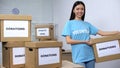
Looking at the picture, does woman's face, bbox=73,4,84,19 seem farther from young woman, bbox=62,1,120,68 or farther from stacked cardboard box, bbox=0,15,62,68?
stacked cardboard box, bbox=0,15,62,68

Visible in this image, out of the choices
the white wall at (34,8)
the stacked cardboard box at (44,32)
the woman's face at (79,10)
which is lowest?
the stacked cardboard box at (44,32)

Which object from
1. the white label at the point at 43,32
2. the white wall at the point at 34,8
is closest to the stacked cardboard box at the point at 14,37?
the white label at the point at 43,32

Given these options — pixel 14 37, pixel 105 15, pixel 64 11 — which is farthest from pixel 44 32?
pixel 14 37

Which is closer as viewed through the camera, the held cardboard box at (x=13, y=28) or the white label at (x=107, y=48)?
the white label at (x=107, y=48)

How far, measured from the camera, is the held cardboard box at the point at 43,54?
1777 millimetres

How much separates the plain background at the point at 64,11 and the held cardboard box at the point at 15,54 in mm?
1188

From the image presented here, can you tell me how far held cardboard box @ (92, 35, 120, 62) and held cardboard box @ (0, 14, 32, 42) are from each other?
72 cm

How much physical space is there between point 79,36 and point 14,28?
26.7 inches

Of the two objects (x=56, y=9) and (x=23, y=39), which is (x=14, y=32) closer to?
(x=23, y=39)

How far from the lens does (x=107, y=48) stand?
6.43 feet

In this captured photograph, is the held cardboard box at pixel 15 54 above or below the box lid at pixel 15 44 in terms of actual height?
below

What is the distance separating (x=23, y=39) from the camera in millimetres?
2137

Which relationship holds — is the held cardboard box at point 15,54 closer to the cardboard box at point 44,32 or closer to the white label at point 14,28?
the white label at point 14,28

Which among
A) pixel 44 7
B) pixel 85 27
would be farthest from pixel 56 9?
pixel 85 27
